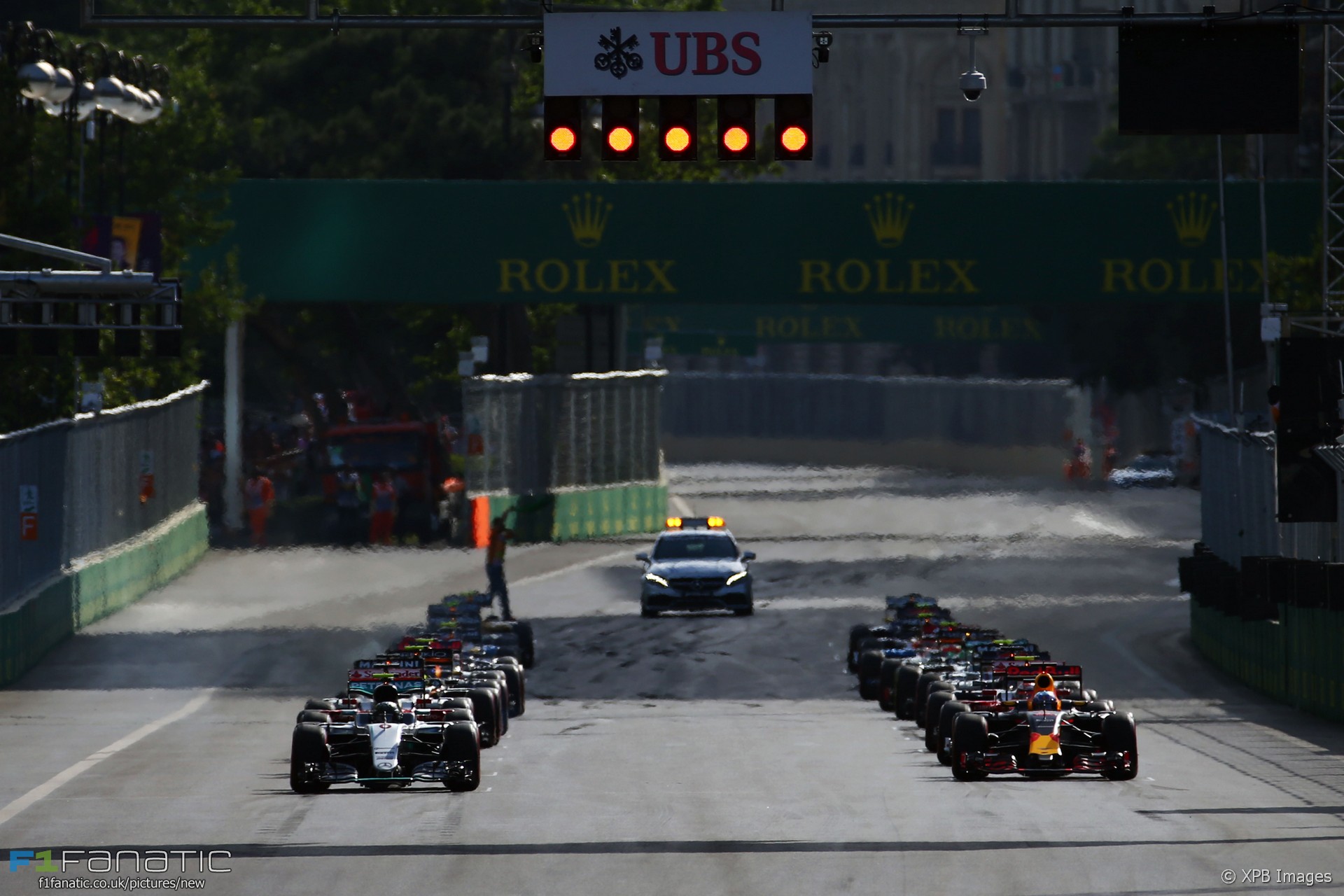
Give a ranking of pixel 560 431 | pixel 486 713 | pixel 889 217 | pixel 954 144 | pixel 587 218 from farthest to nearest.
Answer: pixel 954 144 < pixel 560 431 < pixel 587 218 < pixel 889 217 < pixel 486 713

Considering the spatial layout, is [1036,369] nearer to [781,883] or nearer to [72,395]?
[72,395]

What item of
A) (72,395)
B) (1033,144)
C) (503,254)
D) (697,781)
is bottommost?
(697,781)

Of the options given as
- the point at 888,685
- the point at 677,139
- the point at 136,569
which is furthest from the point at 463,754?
the point at 136,569

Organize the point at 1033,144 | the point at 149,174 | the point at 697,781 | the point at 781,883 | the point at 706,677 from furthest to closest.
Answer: the point at 1033,144 → the point at 149,174 → the point at 706,677 → the point at 697,781 → the point at 781,883

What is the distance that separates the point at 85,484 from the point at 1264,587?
58.0ft

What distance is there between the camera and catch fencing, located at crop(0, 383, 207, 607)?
30766 millimetres

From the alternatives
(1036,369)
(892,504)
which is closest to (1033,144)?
(1036,369)

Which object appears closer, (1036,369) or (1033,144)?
(1036,369)

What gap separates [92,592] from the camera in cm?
3606

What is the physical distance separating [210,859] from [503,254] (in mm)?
33169

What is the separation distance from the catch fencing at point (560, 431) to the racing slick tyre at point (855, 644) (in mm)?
19922

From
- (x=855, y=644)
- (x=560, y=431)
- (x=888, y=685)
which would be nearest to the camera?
(x=888, y=685)

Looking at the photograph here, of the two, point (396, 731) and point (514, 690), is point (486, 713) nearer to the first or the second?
point (514, 690)

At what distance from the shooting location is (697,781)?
20.6m
